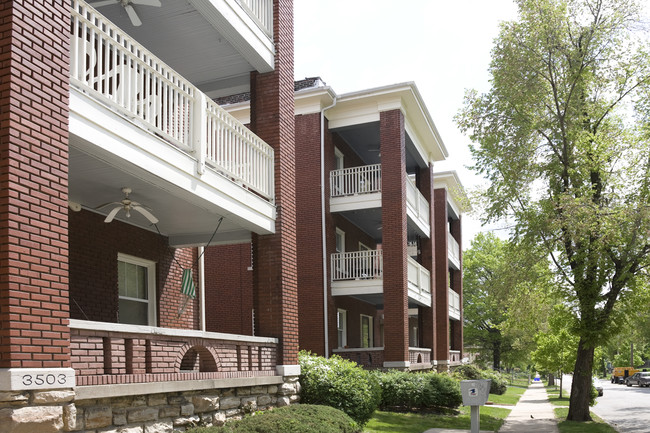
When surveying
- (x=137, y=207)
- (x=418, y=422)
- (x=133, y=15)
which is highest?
(x=133, y=15)

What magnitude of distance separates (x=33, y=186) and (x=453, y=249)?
105ft

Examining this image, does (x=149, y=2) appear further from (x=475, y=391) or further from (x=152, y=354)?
(x=475, y=391)

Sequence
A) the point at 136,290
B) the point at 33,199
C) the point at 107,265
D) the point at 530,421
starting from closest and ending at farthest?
the point at 33,199, the point at 107,265, the point at 136,290, the point at 530,421

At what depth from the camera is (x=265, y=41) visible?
1266 centimetres

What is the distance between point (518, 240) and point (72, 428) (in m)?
15.9

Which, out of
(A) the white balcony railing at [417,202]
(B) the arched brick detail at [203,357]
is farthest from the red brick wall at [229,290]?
(B) the arched brick detail at [203,357]

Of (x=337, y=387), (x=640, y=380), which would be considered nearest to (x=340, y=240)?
(x=337, y=387)

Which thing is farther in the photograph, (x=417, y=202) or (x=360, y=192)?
(x=417, y=202)

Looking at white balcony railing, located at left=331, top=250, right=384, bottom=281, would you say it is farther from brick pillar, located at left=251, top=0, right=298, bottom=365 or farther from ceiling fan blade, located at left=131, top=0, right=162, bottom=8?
ceiling fan blade, located at left=131, top=0, right=162, bottom=8

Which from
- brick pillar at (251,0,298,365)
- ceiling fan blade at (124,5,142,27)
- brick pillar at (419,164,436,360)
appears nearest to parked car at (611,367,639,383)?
brick pillar at (419,164,436,360)

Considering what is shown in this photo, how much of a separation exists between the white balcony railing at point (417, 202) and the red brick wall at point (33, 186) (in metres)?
18.0

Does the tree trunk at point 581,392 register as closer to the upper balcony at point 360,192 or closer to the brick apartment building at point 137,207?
the upper balcony at point 360,192

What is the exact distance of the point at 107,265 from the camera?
1218cm

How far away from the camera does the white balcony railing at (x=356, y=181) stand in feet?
78.0
